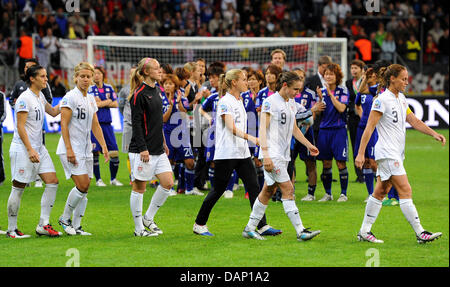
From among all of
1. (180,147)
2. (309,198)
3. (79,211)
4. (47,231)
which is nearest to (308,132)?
(309,198)

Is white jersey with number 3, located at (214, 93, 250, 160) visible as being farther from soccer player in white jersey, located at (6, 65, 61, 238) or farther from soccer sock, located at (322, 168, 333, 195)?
soccer sock, located at (322, 168, 333, 195)

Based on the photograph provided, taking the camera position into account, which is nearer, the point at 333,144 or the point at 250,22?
the point at 333,144

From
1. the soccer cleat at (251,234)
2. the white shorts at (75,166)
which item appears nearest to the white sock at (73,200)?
the white shorts at (75,166)

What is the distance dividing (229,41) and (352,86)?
11462 mm

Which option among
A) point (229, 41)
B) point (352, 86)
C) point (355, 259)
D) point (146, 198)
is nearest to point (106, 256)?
point (355, 259)

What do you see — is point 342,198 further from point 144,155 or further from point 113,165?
point 144,155

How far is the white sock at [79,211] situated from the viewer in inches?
353

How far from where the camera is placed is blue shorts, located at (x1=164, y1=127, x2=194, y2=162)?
494 inches

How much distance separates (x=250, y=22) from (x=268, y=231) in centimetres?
2202

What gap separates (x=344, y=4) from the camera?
3036 cm

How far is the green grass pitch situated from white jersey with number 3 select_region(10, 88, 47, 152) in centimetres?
111

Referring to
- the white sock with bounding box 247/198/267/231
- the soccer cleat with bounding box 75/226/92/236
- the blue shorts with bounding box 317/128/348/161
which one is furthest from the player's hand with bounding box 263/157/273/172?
the blue shorts with bounding box 317/128/348/161

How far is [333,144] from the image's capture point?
1206 centimetres

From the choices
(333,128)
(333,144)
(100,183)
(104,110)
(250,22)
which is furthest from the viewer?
(250,22)
